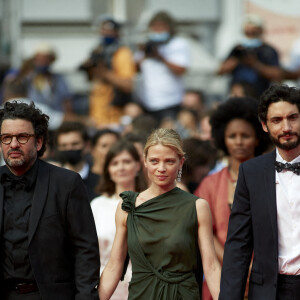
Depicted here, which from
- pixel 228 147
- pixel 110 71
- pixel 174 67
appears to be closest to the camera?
pixel 228 147

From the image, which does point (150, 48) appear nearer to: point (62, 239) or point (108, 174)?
point (108, 174)

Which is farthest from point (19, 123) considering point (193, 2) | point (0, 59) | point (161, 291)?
point (193, 2)

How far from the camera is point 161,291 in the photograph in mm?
6398

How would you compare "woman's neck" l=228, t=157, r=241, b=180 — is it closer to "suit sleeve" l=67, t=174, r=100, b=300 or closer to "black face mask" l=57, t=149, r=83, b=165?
"suit sleeve" l=67, t=174, r=100, b=300

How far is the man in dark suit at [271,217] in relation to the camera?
20.3 ft

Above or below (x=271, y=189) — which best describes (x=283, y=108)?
above

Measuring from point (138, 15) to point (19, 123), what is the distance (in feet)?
30.6

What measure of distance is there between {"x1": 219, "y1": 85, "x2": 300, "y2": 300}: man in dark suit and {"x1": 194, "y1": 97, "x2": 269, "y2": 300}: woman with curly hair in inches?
41.3

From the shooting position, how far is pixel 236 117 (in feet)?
26.5

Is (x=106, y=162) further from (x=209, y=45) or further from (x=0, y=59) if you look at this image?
(x=209, y=45)

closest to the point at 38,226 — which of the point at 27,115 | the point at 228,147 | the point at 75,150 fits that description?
the point at 27,115

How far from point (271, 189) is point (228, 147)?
1.74 m

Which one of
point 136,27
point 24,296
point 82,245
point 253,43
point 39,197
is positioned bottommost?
point 24,296

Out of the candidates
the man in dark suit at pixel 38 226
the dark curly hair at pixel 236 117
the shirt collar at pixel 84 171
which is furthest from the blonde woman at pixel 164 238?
the shirt collar at pixel 84 171
